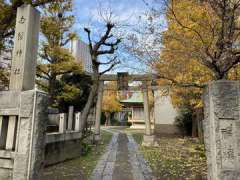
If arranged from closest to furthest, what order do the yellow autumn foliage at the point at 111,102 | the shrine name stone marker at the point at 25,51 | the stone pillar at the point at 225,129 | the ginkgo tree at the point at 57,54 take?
the stone pillar at the point at 225,129 < the shrine name stone marker at the point at 25,51 < the ginkgo tree at the point at 57,54 < the yellow autumn foliage at the point at 111,102

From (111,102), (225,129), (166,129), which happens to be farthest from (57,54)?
(111,102)

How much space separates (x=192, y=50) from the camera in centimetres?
551

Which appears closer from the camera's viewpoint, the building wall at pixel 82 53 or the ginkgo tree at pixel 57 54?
the ginkgo tree at pixel 57 54

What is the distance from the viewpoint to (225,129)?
411cm

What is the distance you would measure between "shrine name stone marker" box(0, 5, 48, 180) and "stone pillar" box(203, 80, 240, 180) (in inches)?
120

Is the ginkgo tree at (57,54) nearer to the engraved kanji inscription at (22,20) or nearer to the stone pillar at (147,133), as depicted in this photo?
the stone pillar at (147,133)

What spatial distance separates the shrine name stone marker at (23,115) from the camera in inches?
152

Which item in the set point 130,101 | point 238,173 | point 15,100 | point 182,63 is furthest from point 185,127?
point 15,100

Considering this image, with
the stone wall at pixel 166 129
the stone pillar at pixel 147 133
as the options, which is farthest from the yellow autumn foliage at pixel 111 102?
the stone pillar at pixel 147 133

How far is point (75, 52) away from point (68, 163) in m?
8.69

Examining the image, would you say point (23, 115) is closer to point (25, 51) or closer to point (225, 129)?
point (25, 51)

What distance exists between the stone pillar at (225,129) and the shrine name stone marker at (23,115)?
3057 millimetres

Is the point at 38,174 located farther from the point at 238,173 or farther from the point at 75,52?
the point at 75,52

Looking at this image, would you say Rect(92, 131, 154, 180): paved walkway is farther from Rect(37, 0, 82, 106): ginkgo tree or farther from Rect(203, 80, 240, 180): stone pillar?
Rect(37, 0, 82, 106): ginkgo tree
